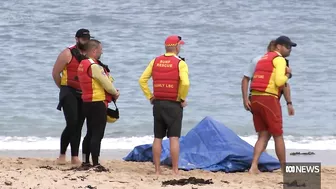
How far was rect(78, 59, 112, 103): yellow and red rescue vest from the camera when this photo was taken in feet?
25.2

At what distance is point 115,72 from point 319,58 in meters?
5.48

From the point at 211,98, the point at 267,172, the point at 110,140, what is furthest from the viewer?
the point at 211,98

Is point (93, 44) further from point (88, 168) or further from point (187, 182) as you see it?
point (187, 182)

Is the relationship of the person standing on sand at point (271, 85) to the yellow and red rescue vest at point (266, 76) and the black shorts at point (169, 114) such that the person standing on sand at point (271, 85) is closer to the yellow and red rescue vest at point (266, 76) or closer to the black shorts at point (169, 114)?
the yellow and red rescue vest at point (266, 76)

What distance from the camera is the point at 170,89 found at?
7.72 m

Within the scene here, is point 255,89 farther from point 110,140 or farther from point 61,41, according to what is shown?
point 61,41

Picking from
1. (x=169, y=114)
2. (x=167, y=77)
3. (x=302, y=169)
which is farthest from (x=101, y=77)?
(x=302, y=169)

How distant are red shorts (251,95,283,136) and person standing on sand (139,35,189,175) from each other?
0.78m

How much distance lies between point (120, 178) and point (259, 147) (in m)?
1.68

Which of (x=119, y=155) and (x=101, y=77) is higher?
(x=101, y=77)

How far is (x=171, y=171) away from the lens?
821cm

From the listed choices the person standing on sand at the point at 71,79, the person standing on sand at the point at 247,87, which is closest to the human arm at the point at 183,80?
the person standing on sand at the point at 247,87

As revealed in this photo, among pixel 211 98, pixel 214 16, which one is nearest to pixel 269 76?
pixel 211 98

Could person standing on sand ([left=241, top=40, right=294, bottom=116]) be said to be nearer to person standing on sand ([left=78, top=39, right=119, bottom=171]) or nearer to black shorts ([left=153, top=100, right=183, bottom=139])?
black shorts ([left=153, top=100, right=183, bottom=139])
